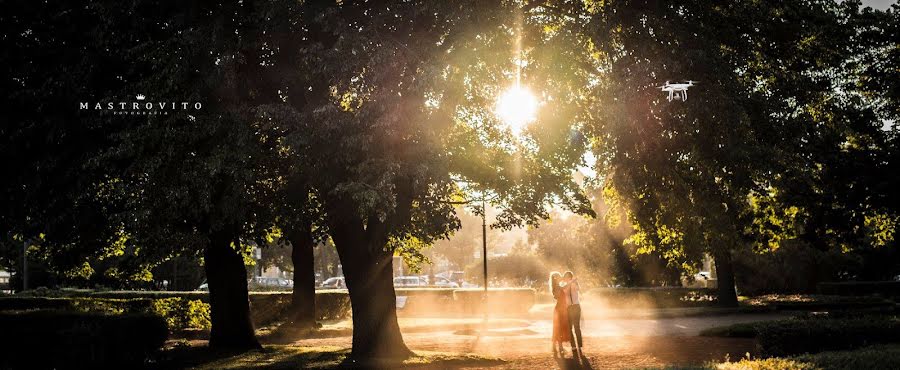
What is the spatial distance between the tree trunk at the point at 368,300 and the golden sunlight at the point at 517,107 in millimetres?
4168

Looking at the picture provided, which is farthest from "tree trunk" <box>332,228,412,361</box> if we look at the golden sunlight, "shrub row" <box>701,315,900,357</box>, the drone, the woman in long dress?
"shrub row" <box>701,315,900,357</box>

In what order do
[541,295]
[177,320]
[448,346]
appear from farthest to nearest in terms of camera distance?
[541,295] → [177,320] → [448,346]

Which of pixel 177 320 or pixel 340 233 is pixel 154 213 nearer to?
pixel 340 233

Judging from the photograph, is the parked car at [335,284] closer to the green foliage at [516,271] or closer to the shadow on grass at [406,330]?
the green foliage at [516,271]

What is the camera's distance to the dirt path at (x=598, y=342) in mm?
17031

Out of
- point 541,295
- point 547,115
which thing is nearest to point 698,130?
point 547,115

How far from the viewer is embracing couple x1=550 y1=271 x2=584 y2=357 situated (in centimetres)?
1778

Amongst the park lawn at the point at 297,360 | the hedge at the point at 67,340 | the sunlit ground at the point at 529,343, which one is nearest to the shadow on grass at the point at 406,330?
the sunlit ground at the point at 529,343

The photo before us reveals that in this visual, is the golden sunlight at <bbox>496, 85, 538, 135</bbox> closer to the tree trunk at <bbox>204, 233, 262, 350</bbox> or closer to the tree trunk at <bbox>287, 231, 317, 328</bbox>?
the tree trunk at <bbox>204, 233, 262, 350</bbox>

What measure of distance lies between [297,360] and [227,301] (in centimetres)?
A: 383

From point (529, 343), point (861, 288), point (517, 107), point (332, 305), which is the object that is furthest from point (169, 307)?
point (861, 288)

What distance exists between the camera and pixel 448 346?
69.0ft

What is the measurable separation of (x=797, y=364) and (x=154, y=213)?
437 inches

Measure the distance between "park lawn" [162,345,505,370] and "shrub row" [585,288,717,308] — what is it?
22406mm
